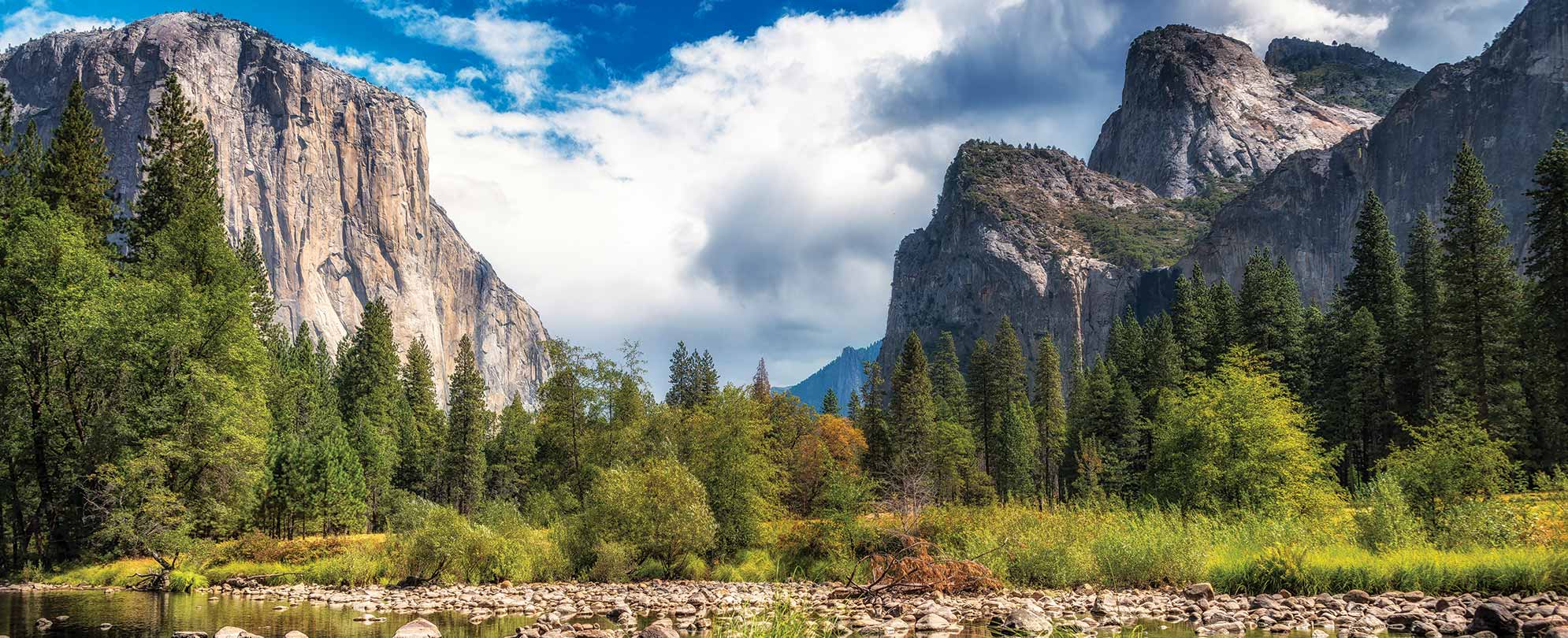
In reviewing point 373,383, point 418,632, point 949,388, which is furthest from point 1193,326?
point 373,383

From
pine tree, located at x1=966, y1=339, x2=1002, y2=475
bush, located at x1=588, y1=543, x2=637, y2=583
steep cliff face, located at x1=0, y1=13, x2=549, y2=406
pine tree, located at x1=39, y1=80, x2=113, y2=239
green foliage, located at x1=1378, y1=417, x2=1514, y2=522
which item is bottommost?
bush, located at x1=588, y1=543, x2=637, y2=583

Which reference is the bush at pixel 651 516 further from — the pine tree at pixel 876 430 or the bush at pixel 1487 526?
the pine tree at pixel 876 430

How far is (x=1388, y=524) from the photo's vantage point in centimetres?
2036

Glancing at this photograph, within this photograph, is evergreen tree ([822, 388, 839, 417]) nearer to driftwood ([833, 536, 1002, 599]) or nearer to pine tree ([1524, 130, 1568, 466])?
pine tree ([1524, 130, 1568, 466])

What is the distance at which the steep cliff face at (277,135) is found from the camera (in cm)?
16038

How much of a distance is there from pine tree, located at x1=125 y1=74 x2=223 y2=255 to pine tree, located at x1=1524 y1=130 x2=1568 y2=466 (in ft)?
205

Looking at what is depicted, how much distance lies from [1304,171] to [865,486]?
6146 inches

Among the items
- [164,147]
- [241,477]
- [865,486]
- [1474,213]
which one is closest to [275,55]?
[164,147]

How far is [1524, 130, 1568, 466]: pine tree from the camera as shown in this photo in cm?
3569

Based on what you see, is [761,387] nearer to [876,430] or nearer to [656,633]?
[876,430]

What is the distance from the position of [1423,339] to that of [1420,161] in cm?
10391

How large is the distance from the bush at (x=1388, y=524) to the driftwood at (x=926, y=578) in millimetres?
8728

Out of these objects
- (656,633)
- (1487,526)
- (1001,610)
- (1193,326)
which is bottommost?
(1001,610)

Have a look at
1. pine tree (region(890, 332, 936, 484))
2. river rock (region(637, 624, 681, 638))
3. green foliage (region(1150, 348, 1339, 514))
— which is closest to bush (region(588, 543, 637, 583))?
river rock (region(637, 624, 681, 638))
